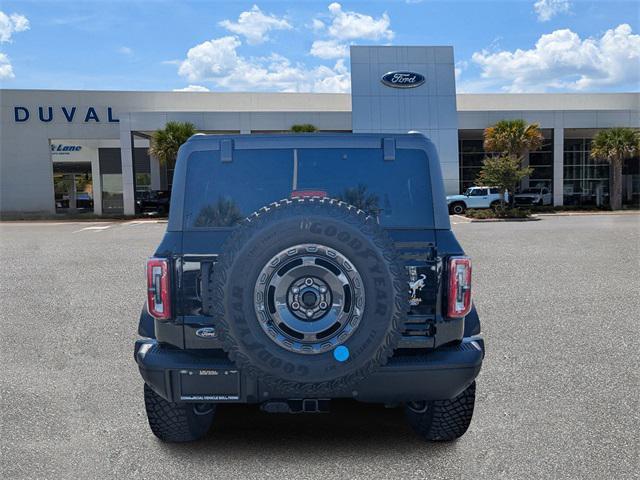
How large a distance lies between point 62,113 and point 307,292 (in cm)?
3857

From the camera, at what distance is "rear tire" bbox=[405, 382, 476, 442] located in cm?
355

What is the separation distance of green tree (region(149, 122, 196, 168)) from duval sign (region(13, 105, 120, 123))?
6.72 metres

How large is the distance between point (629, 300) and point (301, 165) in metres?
6.84

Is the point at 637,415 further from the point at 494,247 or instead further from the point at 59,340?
the point at 494,247

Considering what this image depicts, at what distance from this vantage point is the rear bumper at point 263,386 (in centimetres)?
305

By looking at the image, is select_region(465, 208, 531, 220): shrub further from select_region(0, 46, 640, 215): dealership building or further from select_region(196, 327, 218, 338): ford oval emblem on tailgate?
select_region(196, 327, 218, 338): ford oval emblem on tailgate

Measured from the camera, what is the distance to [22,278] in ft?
35.5

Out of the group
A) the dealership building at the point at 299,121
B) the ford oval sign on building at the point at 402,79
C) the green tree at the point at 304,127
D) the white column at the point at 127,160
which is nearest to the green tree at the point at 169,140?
the dealership building at the point at 299,121

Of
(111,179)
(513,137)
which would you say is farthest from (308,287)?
(111,179)

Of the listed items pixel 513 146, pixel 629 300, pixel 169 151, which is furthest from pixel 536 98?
pixel 629 300

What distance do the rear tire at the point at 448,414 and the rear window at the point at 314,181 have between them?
1172 mm

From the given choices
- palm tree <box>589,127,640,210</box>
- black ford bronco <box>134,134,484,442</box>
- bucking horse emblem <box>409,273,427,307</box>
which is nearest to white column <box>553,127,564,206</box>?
palm tree <box>589,127,640,210</box>

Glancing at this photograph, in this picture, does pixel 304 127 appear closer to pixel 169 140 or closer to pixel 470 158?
pixel 169 140

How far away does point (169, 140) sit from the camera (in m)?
31.8
